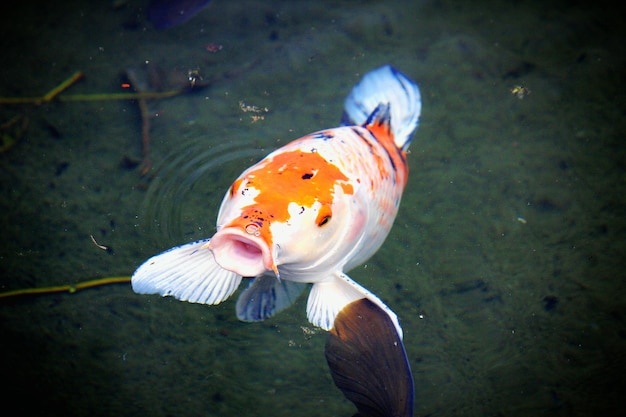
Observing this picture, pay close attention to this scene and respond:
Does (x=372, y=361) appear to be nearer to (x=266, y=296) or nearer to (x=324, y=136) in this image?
(x=266, y=296)

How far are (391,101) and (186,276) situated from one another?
5.12 ft

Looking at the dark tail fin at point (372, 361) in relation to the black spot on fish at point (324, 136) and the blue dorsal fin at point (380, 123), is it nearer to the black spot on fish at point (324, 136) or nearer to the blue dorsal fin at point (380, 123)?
the black spot on fish at point (324, 136)

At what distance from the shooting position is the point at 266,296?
2.52 m

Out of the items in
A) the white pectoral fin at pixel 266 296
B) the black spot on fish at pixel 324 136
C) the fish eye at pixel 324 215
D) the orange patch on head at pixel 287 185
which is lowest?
the white pectoral fin at pixel 266 296

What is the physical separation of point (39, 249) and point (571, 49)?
383 centimetres

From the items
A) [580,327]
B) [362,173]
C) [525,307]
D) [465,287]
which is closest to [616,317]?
[580,327]

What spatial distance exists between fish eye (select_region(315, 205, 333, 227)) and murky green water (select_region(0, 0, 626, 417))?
944 mm

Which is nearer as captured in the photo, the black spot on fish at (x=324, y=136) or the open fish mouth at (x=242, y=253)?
the open fish mouth at (x=242, y=253)

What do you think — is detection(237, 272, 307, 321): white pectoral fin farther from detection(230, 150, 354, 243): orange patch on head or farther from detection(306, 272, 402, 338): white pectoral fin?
detection(230, 150, 354, 243): orange patch on head

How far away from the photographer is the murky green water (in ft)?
8.67

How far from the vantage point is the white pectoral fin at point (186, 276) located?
2.05 meters

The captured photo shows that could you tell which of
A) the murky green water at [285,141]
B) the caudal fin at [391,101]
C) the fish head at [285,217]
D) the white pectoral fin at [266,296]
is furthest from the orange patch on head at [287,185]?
the murky green water at [285,141]

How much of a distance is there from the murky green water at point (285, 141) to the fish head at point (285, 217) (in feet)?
2.83

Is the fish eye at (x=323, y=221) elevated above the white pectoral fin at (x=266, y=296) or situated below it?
above
